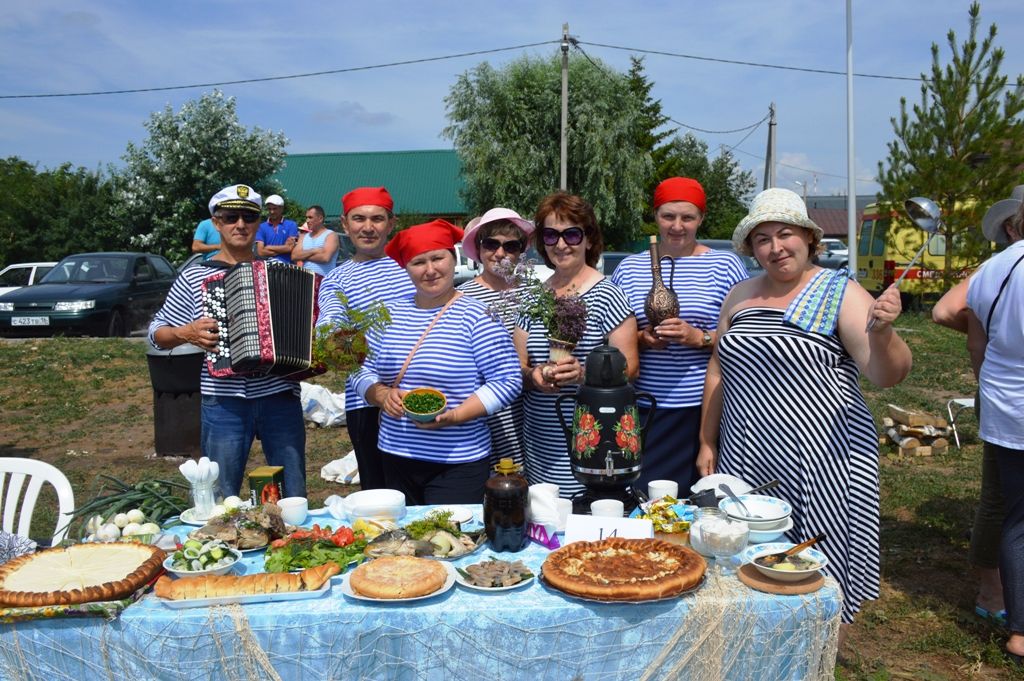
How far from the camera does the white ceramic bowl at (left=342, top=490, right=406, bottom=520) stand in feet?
9.94

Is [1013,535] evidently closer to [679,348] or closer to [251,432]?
[679,348]

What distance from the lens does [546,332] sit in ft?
11.1

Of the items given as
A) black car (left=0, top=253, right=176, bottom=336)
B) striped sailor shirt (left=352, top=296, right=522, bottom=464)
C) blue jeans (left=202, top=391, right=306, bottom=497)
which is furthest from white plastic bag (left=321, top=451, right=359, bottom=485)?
black car (left=0, top=253, right=176, bottom=336)

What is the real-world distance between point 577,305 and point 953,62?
1449 cm

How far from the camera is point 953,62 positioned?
14602mm

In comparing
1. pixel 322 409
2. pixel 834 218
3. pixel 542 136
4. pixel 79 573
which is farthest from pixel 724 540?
pixel 834 218

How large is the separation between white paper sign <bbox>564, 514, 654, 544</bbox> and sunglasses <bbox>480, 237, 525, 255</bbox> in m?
1.62

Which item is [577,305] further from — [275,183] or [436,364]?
[275,183]

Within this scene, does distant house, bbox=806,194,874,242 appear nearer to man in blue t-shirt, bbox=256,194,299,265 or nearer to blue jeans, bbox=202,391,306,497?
man in blue t-shirt, bbox=256,194,299,265

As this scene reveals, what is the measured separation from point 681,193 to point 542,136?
26030mm

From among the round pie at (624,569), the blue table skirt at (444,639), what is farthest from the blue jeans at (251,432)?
the round pie at (624,569)

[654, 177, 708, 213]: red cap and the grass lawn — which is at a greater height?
[654, 177, 708, 213]: red cap

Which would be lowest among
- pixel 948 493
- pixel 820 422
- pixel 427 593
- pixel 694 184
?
pixel 948 493

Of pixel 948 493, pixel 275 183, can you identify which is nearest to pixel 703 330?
pixel 948 493
